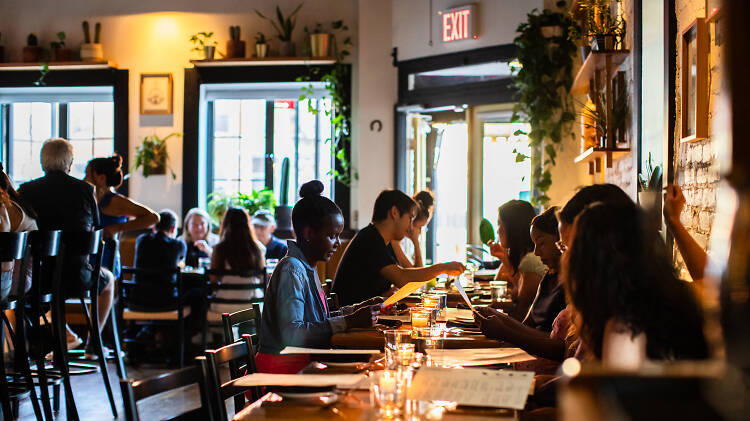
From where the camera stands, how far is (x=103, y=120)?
32.4 ft

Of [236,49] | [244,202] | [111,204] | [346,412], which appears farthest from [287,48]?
[346,412]

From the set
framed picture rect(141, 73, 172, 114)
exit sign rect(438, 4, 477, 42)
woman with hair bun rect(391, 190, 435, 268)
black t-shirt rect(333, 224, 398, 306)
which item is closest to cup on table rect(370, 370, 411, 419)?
black t-shirt rect(333, 224, 398, 306)

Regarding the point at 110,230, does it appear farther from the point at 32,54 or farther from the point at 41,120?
the point at 41,120

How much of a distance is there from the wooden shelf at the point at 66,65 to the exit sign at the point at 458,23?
409cm

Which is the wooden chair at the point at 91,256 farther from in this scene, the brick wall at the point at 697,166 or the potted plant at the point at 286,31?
the potted plant at the point at 286,31

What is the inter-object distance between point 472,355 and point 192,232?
5.86 m

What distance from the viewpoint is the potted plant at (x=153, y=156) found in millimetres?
9305

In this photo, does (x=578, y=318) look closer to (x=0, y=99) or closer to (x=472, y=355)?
(x=472, y=355)

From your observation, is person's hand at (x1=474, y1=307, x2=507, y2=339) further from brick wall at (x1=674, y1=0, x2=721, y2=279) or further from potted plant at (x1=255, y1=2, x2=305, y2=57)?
potted plant at (x1=255, y1=2, x2=305, y2=57)

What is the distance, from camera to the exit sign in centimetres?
736

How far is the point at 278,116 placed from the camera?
9.61m

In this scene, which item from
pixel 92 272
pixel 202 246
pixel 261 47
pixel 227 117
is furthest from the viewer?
pixel 227 117

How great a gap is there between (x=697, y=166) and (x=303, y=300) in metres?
1.49

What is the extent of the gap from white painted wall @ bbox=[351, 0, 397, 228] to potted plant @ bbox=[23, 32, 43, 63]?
392 cm
